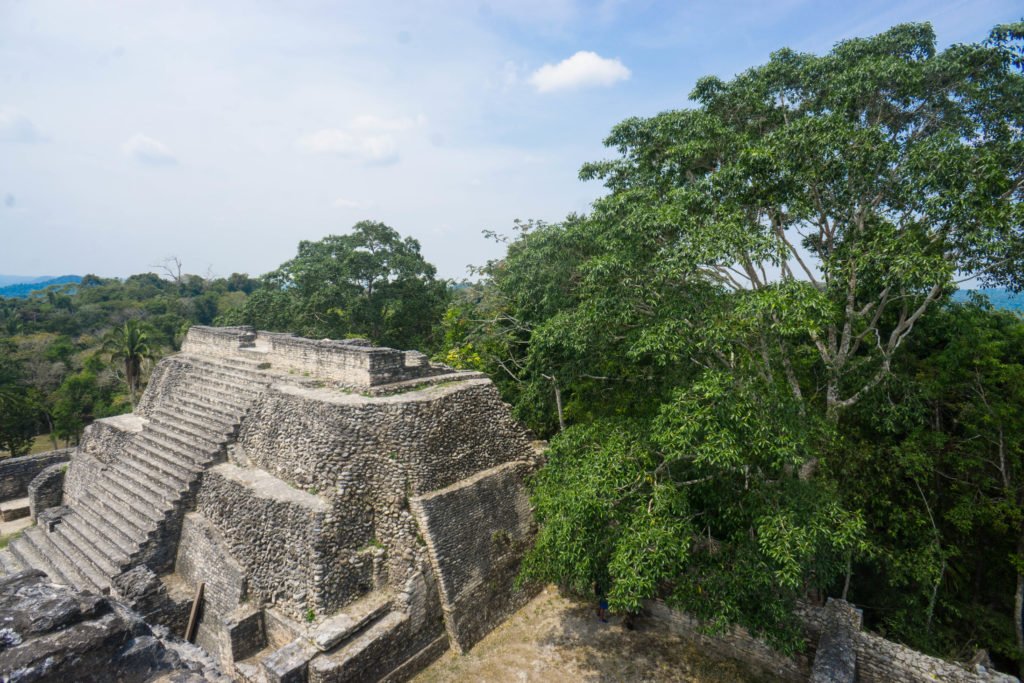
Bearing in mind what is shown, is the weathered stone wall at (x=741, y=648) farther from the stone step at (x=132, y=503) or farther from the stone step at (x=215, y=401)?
the stone step at (x=132, y=503)

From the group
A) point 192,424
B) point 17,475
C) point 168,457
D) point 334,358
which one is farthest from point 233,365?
point 17,475

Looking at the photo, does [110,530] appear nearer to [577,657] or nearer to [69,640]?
A: [69,640]

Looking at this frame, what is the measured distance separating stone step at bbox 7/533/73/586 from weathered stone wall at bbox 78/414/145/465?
171cm

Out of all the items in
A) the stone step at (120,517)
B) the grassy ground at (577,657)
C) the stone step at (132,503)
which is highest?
the stone step at (132,503)

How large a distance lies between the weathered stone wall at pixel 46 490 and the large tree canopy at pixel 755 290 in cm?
1048

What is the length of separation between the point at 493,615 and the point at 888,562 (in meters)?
6.00

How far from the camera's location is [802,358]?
978 centimetres

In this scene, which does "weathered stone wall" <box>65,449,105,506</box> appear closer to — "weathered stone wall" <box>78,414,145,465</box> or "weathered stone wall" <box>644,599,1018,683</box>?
"weathered stone wall" <box>78,414,145,465</box>

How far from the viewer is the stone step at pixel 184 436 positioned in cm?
871

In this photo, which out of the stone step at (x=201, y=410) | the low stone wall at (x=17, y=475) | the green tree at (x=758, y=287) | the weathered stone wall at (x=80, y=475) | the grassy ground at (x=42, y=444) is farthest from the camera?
the grassy ground at (x=42, y=444)

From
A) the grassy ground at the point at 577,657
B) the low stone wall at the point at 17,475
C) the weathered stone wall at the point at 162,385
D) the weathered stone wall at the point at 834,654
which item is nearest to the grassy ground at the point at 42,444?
the low stone wall at the point at 17,475

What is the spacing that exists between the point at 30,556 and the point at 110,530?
2173 mm

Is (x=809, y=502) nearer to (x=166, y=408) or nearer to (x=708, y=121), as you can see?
(x=708, y=121)

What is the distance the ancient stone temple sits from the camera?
21.7 feet
